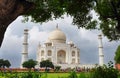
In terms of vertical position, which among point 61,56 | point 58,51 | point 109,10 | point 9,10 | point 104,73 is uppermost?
point 58,51

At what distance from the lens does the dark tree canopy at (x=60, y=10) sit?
5.76 meters

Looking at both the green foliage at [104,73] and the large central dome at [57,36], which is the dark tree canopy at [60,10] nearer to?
the green foliage at [104,73]

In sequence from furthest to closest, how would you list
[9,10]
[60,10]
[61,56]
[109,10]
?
[61,56], [109,10], [60,10], [9,10]

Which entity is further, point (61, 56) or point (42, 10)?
point (61, 56)

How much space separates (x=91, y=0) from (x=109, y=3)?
3.47 ft

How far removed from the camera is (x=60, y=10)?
28.1 ft

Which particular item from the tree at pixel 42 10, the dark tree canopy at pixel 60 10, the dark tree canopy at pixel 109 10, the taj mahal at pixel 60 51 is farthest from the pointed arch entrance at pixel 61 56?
the tree at pixel 42 10

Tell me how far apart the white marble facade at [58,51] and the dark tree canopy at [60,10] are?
4534cm

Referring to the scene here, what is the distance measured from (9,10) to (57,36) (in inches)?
2189

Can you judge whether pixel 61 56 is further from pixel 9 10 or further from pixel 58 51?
pixel 9 10

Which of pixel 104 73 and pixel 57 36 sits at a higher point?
pixel 57 36

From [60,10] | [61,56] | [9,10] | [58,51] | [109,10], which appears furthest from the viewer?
[61,56]

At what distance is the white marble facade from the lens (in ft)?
197

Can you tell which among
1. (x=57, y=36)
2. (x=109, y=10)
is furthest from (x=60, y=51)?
(x=109, y=10)
